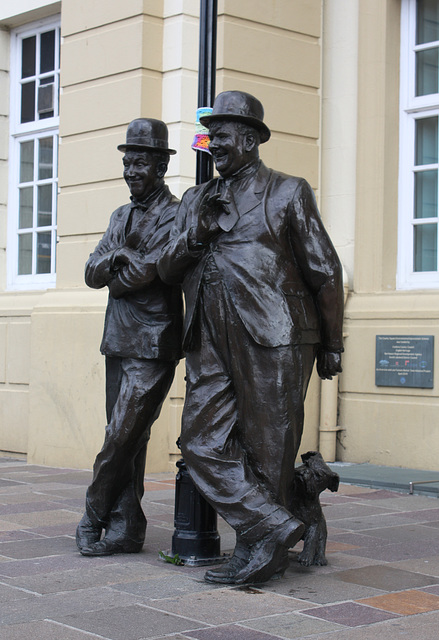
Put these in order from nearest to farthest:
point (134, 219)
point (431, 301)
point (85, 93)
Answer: point (134, 219) < point (431, 301) < point (85, 93)

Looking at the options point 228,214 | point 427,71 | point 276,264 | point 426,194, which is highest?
point 427,71

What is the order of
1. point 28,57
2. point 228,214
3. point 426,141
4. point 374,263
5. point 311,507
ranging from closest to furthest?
point 228,214, point 311,507, point 374,263, point 426,141, point 28,57

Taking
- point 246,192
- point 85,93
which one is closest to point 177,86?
point 85,93

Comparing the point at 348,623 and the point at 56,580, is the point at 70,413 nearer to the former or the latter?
the point at 56,580

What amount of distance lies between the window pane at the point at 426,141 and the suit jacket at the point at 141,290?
4.58 meters

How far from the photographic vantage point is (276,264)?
16.9 feet

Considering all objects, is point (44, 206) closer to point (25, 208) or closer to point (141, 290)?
point (25, 208)

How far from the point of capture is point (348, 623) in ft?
14.0

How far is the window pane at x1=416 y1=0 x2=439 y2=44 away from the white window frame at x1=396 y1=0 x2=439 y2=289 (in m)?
0.05

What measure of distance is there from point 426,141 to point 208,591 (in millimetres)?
6140

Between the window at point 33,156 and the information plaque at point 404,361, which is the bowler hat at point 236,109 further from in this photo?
the window at point 33,156

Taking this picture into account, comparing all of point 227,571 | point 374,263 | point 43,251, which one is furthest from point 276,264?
point 43,251

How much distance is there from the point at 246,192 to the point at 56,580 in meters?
2.13

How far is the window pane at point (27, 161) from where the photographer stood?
11758 millimetres
